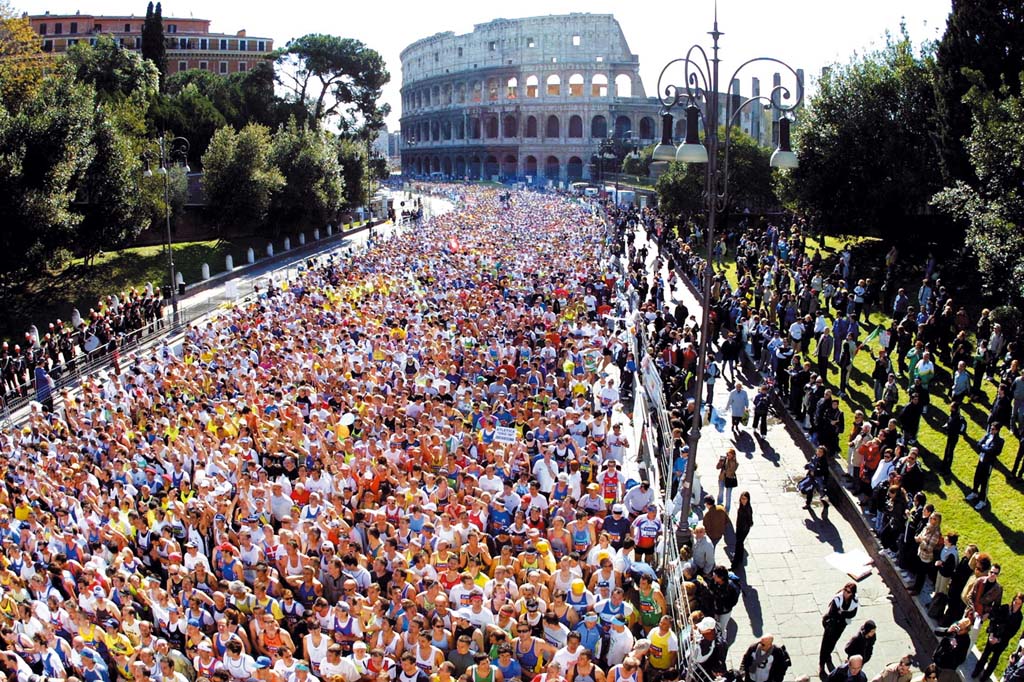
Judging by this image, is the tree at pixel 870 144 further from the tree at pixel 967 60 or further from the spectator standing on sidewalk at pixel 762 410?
the spectator standing on sidewalk at pixel 762 410

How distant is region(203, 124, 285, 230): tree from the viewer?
1469 inches

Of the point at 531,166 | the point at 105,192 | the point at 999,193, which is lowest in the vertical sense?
the point at 999,193

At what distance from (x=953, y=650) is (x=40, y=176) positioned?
26977 mm

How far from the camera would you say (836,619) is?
317 inches

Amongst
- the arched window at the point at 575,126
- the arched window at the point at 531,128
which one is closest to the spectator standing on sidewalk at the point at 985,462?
the arched window at the point at 575,126

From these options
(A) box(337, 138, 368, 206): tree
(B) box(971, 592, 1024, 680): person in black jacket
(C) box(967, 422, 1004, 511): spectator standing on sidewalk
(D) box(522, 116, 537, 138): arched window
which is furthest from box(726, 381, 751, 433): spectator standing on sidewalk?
(D) box(522, 116, 537, 138): arched window

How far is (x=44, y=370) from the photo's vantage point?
18438mm

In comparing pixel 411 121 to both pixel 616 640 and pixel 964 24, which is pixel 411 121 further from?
pixel 616 640

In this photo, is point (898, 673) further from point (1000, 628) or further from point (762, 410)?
point (762, 410)

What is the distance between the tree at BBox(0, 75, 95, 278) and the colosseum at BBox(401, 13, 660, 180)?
78.0m

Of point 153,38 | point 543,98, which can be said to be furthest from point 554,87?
point 153,38

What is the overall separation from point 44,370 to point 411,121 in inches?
4467

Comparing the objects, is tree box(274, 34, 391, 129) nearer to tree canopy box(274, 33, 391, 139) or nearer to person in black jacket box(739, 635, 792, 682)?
tree canopy box(274, 33, 391, 139)

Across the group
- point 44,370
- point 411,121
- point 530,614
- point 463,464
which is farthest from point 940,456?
point 411,121
